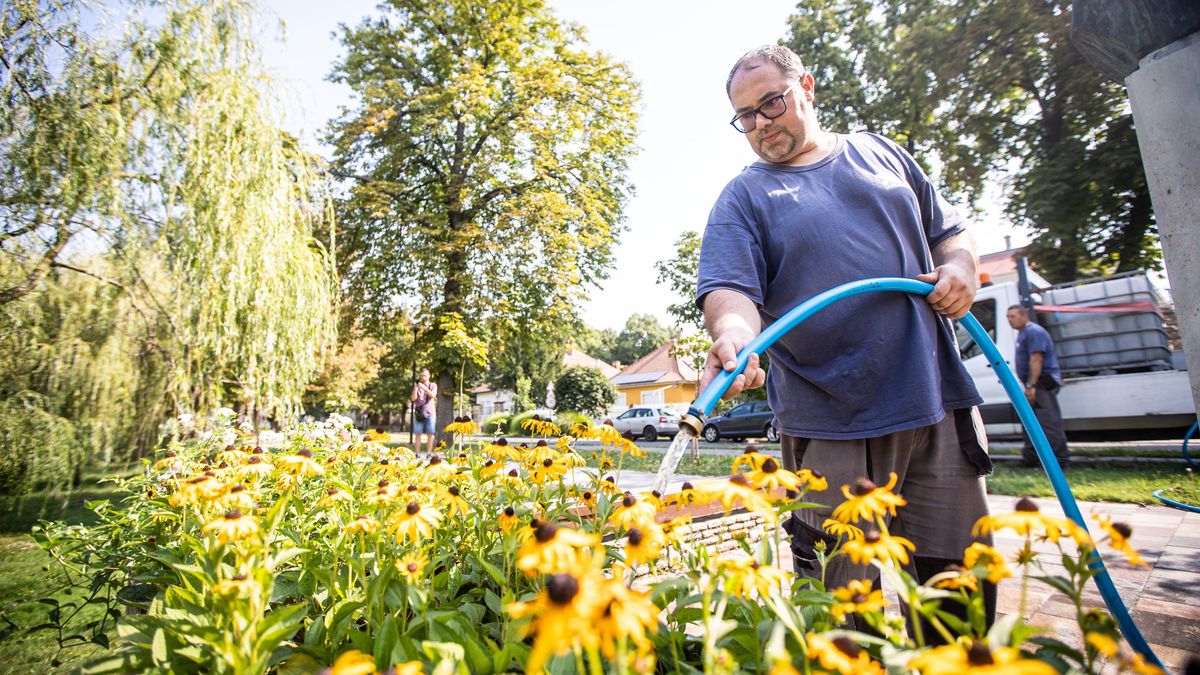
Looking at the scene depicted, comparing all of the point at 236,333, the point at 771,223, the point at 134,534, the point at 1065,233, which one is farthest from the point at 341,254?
the point at 1065,233

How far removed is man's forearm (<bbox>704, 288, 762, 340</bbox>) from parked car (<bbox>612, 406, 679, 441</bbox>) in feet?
62.1

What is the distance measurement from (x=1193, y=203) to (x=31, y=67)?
7134 millimetres

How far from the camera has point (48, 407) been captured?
189 inches

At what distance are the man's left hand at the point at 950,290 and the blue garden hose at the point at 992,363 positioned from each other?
3 cm

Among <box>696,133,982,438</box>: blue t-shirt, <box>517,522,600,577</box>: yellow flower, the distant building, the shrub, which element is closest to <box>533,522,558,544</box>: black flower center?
<box>517,522,600,577</box>: yellow flower

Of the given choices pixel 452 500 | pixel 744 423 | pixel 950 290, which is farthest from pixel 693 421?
pixel 744 423

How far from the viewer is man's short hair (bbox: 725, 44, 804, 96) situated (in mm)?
1652

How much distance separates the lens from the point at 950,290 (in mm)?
1520

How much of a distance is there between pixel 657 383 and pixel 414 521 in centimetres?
3722

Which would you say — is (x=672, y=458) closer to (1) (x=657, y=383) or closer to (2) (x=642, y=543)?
(2) (x=642, y=543)

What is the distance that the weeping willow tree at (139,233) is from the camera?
4391mm

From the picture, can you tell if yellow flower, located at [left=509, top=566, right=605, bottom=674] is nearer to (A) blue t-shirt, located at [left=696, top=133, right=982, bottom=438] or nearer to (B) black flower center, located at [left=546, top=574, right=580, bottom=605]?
(B) black flower center, located at [left=546, top=574, right=580, bottom=605]

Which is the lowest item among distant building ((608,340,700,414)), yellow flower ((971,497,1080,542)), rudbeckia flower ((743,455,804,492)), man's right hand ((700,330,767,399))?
yellow flower ((971,497,1080,542))

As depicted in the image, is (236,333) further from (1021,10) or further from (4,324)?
(1021,10)
